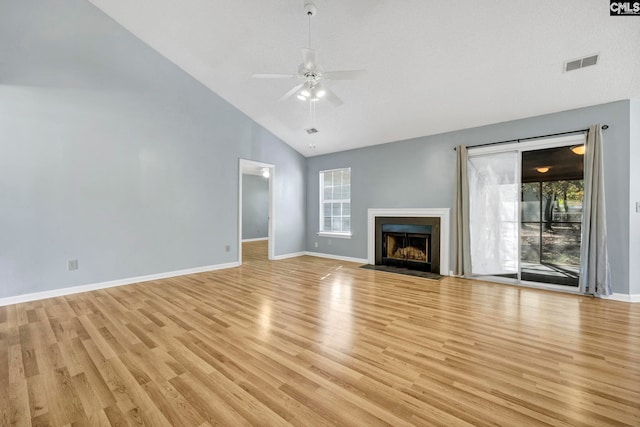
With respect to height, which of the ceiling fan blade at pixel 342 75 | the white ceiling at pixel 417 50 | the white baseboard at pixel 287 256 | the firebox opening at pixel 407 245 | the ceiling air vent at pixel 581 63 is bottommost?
the white baseboard at pixel 287 256

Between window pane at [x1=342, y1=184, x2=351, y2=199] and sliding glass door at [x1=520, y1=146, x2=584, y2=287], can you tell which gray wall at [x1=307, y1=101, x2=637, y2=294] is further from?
sliding glass door at [x1=520, y1=146, x2=584, y2=287]

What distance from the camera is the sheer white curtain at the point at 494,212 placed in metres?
4.15

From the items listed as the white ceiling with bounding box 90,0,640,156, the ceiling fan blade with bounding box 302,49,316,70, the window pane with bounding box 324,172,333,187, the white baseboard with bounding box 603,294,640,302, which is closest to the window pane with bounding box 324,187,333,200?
the window pane with bounding box 324,172,333,187

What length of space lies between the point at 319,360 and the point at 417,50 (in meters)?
3.61

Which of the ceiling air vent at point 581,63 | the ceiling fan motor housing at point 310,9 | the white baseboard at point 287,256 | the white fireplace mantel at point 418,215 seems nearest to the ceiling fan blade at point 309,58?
the ceiling fan motor housing at point 310,9

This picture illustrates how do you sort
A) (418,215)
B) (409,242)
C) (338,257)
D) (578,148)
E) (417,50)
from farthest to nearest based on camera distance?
(338,257) < (409,242) < (418,215) < (578,148) < (417,50)

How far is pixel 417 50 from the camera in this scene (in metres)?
3.22

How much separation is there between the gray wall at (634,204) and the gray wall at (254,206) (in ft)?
31.5

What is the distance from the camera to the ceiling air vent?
2.91 m

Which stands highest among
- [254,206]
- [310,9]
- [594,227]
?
[310,9]

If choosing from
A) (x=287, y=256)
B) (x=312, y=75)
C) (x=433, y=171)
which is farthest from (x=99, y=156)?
(x=433, y=171)

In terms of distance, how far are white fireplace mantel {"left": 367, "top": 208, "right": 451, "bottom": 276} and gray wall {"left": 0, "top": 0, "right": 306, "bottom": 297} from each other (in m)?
3.07

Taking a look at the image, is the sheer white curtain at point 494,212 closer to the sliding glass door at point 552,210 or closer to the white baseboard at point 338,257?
the sliding glass door at point 552,210

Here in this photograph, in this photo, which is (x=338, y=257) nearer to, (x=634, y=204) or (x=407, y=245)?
(x=407, y=245)
